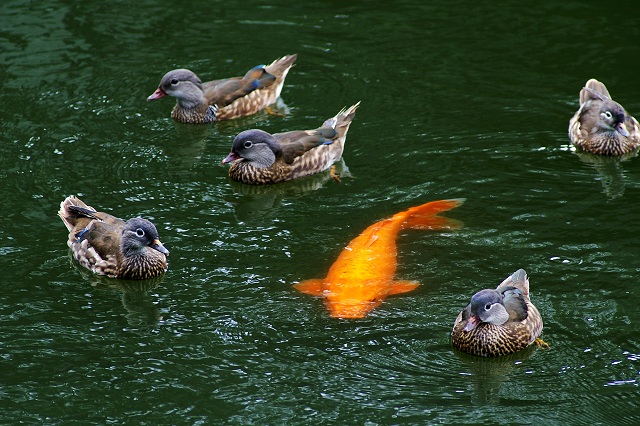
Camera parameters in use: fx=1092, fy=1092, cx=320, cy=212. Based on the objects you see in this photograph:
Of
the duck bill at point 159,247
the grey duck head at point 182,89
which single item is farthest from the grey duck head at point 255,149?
the duck bill at point 159,247

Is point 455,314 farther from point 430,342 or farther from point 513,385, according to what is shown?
point 513,385

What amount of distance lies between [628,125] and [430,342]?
562 centimetres

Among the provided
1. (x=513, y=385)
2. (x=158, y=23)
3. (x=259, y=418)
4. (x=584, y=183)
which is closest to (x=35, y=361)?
(x=259, y=418)

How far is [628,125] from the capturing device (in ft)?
46.2

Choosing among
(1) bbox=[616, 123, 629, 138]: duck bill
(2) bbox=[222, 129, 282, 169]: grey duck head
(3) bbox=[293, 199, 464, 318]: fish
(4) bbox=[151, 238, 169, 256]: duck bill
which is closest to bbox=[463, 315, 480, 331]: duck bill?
(3) bbox=[293, 199, 464, 318]: fish

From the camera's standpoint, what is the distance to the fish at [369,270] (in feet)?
34.8

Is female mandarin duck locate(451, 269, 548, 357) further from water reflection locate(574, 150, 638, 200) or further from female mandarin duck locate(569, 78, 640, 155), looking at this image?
female mandarin duck locate(569, 78, 640, 155)

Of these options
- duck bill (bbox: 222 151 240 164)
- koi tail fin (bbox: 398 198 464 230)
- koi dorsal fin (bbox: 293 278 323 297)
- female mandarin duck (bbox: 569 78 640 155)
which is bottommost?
koi dorsal fin (bbox: 293 278 323 297)

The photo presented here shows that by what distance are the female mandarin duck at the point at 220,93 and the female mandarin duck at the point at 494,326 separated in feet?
22.3

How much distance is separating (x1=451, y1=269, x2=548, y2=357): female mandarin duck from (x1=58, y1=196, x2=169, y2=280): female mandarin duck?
3305 millimetres

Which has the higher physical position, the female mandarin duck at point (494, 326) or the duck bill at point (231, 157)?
the duck bill at point (231, 157)

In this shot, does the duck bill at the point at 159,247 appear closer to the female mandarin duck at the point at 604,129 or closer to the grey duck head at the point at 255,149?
the grey duck head at the point at 255,149

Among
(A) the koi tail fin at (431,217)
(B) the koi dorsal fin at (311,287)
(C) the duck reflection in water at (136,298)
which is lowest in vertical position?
(C) the duck reflection in water at (136,298)

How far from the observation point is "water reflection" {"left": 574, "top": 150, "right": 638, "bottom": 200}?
13047 mm
